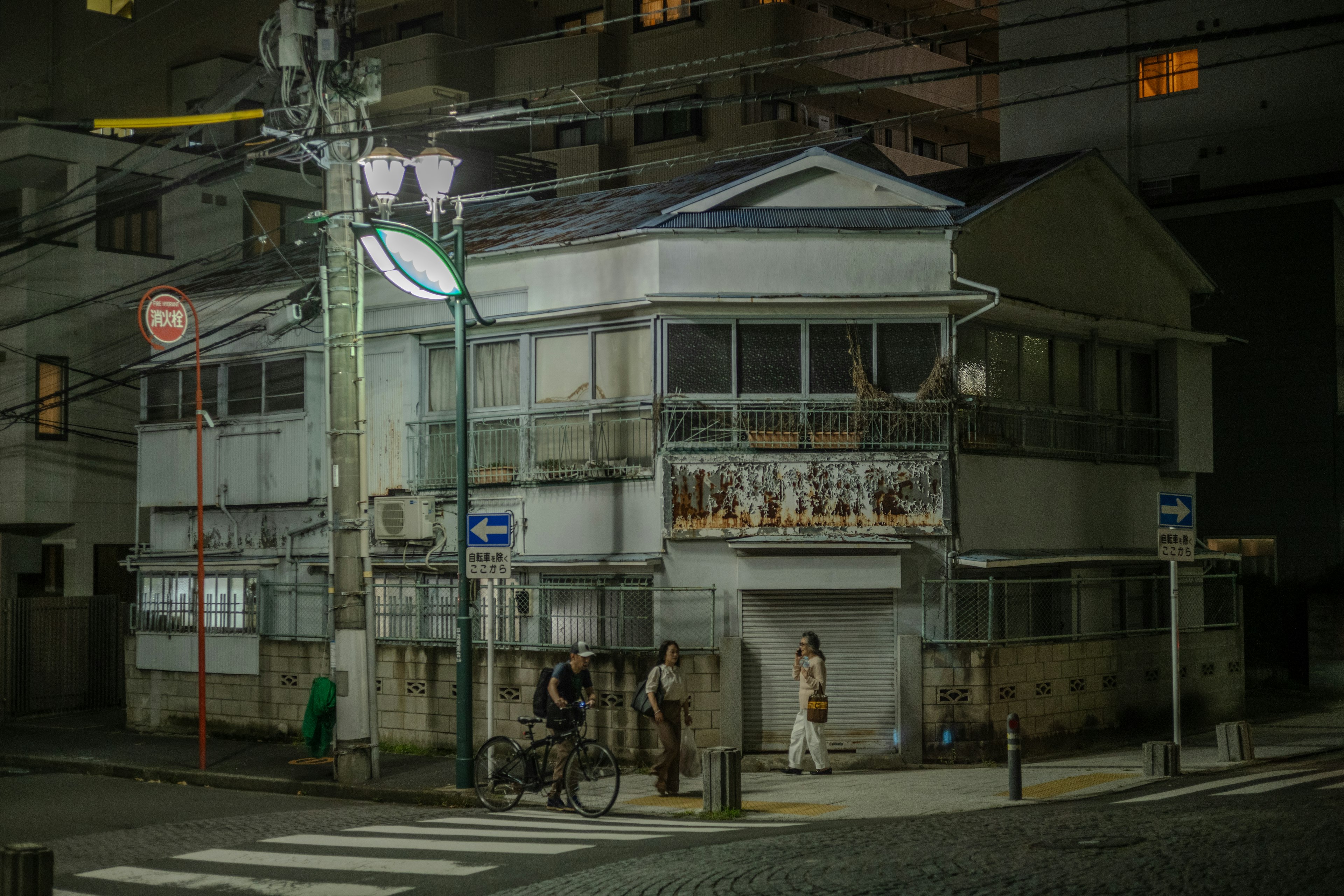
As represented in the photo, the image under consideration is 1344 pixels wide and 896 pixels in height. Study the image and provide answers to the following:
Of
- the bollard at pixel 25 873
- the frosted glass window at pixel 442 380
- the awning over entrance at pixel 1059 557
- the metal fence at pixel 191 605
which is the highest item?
the frosted glass window at pixel 442 380

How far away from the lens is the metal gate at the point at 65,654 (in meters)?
26.8

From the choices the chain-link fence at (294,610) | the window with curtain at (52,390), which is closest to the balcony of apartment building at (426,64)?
the window with curtain at (52,390)

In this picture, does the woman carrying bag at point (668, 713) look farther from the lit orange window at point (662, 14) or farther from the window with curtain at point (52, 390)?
the lit orange window at point (662, 14)

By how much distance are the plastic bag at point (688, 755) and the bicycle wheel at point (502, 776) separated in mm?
1943

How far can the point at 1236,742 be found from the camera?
57.6 feet

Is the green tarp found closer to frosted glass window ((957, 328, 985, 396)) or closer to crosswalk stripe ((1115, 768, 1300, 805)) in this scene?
frosted glass window ((957, 328, 985, 396))

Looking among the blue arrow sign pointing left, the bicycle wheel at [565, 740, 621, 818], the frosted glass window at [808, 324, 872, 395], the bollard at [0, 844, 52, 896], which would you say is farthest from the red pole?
the bollard at [0, 844, 52, 896]

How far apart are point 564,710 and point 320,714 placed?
497 centimetres

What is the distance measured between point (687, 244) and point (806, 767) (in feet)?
24.1

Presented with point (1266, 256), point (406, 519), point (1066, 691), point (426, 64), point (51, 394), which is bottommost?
point (1066, 691)

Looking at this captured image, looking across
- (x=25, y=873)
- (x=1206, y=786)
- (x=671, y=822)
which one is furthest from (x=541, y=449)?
(x=25, y=873)

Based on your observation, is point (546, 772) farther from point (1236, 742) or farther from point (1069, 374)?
point (1069, 374)

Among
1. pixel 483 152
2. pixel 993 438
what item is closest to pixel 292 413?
pixel 993 438

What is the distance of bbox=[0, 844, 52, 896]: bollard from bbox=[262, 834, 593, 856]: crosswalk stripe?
4263 millimetres
